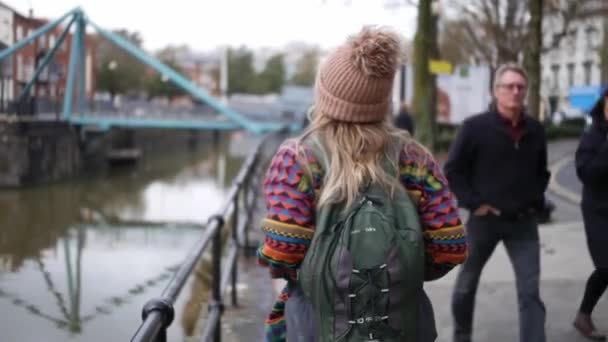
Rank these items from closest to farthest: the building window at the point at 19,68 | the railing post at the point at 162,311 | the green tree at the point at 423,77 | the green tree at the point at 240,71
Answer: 1. the railing post at the point at 162,311
2. the green tree at the point at 423,77
3. the building window at the point at 19,68
4. the green tree at the point at 240,71

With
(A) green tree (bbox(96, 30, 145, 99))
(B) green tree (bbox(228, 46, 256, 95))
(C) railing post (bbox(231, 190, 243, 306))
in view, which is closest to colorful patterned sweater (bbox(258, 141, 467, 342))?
(C) railing post (bbox(231, 190, 243, 306))

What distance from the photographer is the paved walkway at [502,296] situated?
16.3 ft

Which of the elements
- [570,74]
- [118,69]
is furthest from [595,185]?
[570,74]

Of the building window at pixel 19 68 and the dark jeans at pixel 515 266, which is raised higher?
the building window at pixel 19 68

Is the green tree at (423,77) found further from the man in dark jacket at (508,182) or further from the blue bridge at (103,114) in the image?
the blue bridge at (103,114)

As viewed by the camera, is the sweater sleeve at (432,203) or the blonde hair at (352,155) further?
the sweater sleeve at (432,203)

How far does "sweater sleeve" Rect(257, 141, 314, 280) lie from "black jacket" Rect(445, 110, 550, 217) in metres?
2.10

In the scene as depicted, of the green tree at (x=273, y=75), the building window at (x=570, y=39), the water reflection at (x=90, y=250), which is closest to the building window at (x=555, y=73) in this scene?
the building window at (x=570, y=39)

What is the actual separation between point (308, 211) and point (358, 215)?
0.16 metres

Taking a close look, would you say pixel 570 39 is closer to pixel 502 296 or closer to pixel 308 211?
pixel 502 296

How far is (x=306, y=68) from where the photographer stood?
395 ft

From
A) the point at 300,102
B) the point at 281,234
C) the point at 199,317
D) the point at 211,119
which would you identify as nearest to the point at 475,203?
the point at 281,234

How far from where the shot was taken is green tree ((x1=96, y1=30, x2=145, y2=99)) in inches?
2368

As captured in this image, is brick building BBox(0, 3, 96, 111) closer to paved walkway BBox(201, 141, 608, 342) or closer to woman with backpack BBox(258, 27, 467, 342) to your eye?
paved walkway BBox(201, 141, 608, 342)
